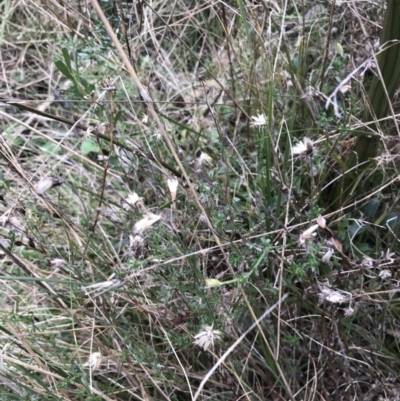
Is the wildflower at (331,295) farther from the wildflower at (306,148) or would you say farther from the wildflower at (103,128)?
the wildflower at (103,128)

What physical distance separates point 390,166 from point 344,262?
0.33 meters

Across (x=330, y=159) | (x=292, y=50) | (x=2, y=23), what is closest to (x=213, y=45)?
(x=292, y=50)

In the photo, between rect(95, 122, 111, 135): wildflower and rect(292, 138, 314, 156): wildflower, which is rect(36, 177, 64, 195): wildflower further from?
rect(292, 138, 314, 156): wildflower

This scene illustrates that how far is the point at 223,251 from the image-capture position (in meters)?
0.75

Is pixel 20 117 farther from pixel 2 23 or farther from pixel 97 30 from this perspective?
pixel 97 30

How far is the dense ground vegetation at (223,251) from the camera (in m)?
0.88

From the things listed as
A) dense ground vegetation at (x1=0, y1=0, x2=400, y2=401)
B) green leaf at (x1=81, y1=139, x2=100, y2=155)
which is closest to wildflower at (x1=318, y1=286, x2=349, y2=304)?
dense ground vegetation at (x1=0, y1=0, x2=400, y2=401)

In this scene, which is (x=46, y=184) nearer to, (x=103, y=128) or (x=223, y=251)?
(x=103, y=128)

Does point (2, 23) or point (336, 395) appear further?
point (2, 23)

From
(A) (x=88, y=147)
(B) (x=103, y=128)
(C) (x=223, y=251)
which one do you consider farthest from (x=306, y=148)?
(A) (x=88, y=147)

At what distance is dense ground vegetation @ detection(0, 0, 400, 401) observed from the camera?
881mm

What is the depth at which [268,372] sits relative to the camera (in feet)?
3.52

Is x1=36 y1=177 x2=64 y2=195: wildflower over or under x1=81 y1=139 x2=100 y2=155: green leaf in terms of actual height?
over

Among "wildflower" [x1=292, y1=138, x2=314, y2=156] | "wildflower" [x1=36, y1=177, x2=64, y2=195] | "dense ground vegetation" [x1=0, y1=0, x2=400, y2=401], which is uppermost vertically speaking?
"wildflower" [x1=36, y1=177, x2=64, y2=195]
